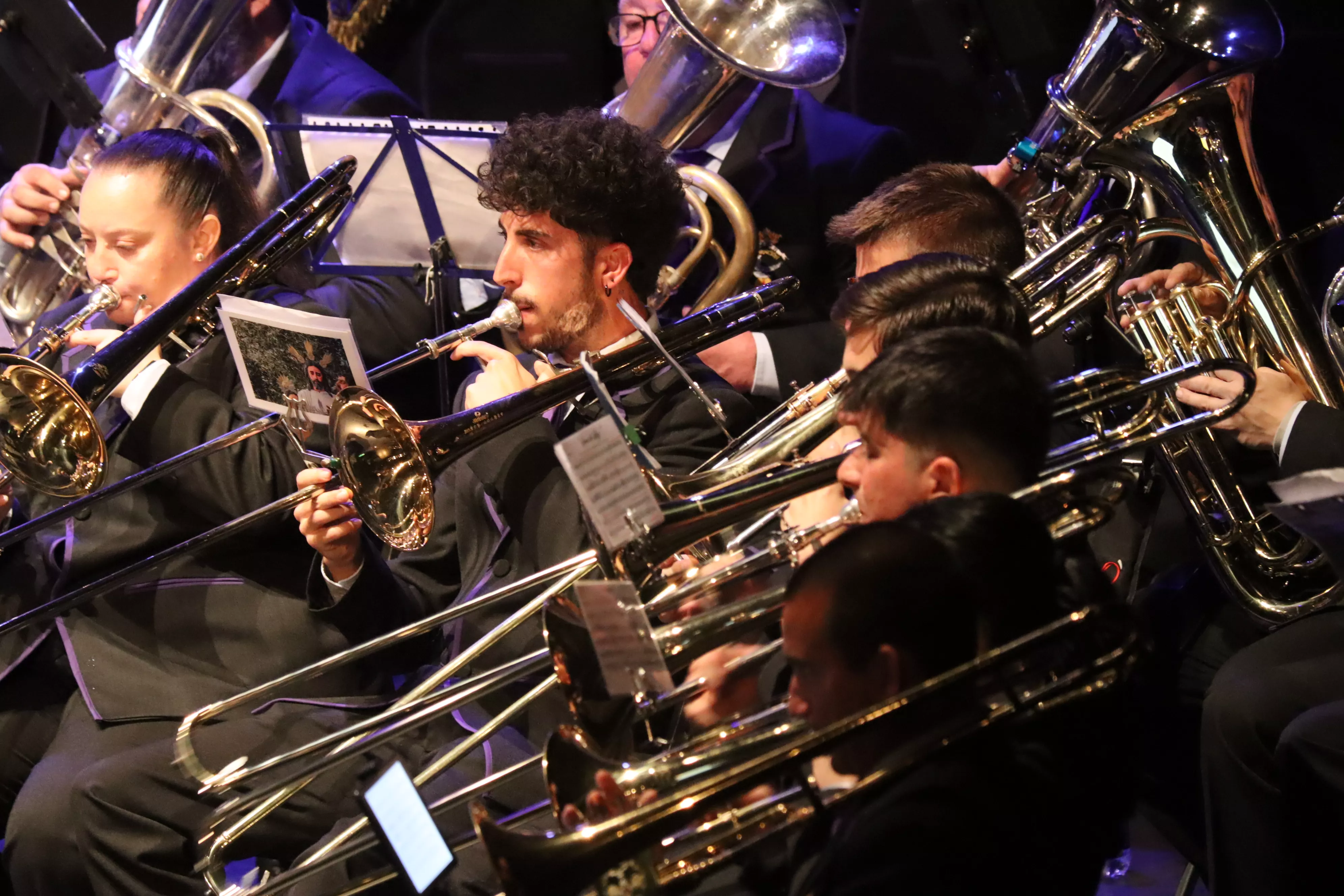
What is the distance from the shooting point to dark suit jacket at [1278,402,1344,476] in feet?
7.87

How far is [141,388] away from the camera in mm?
2941

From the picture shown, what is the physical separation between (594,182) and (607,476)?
146cm

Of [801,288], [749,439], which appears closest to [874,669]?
[749,439]

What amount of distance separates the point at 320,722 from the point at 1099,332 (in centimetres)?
220

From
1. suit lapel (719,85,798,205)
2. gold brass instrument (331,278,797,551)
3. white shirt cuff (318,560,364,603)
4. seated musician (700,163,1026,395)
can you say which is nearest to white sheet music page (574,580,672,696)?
gold brass instrument (331,278,797,551)

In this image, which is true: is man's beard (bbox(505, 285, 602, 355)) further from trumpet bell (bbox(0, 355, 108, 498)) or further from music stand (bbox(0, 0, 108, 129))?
music stand (bbox(0, 0, 108, 129))

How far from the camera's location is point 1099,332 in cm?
325

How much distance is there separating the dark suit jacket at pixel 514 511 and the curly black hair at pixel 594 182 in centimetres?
45

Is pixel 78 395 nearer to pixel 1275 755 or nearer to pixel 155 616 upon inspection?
pixel 155 616

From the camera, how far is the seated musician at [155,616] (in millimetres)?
2613

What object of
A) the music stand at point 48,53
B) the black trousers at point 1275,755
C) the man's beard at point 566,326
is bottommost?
the black trousers at point 1275,755

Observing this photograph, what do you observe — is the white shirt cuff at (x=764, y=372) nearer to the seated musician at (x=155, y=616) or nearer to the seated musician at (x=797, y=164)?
the seated musician at (x=797, y=164)

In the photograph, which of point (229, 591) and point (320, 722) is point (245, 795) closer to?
point (320, 722)

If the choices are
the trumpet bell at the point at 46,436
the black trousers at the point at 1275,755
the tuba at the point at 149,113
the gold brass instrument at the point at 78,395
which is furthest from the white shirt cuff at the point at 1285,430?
the tuba at the point at 149,113
